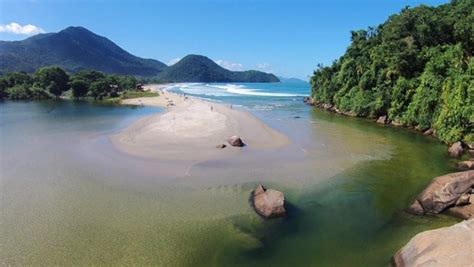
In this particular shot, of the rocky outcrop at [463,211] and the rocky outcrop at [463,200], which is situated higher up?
the rocky outcrop at [463,200]

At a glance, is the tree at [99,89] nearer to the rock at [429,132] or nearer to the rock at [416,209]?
the rock at [429,132]

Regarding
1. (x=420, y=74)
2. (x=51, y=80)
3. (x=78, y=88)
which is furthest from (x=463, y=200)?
(x=51, y=80)

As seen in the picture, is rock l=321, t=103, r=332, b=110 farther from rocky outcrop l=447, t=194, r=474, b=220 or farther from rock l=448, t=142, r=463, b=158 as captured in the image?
rocky outcrop l=447, t=194, r=474, b=220

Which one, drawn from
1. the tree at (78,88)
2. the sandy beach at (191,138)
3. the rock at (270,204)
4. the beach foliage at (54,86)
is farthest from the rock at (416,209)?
the tree at (78,88)

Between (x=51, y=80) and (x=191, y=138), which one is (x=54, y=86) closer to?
(x=51, y=80)

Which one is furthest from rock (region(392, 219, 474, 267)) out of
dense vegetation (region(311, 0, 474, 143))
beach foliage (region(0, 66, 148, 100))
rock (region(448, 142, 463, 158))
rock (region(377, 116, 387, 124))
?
beach foliage (region(0, 66, 148, 100))

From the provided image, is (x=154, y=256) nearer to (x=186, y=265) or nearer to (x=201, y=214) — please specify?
(x=186, y=265)
